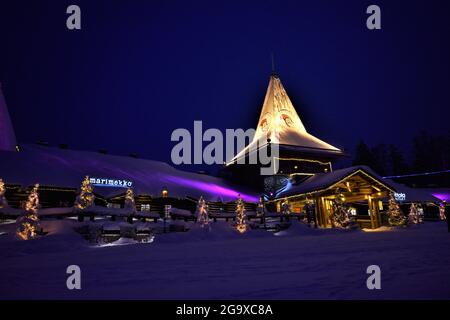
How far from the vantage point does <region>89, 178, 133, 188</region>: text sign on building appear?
22177mm

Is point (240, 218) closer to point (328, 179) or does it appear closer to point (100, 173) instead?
point (328, 179)

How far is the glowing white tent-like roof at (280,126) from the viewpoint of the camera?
2794cm

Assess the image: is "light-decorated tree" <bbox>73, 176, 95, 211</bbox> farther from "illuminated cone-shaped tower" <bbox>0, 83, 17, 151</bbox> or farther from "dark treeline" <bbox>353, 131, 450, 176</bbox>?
"dark treeline" <bbox>353, 131, 450, 176</bbox>

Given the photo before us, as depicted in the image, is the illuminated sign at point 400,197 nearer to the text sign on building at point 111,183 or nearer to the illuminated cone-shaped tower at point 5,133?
the text sign on building at point 111,183

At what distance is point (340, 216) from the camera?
62.5 feet

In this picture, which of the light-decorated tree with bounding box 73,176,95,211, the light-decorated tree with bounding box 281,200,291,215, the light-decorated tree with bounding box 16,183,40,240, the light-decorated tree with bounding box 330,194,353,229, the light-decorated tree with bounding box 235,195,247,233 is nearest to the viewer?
the light-decorated tree with bounding box 16,183,40,240

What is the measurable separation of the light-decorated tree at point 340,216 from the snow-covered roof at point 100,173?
9.38m

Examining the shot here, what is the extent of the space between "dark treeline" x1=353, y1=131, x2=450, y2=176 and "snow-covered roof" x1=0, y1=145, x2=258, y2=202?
118 feet

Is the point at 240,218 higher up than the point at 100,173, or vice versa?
the point at 100,173

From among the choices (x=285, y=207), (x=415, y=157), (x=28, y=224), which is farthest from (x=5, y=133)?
(x=415, y=157)

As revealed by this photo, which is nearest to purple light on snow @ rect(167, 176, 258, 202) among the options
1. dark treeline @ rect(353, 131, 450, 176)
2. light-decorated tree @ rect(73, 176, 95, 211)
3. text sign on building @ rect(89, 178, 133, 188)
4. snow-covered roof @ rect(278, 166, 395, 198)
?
text sign on building @ rect(89, 178, 133, 188)

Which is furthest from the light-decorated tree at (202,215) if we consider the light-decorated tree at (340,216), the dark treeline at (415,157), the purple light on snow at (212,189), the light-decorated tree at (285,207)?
the dark treeline at (415,157)

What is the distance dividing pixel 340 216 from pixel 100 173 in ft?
58.3
